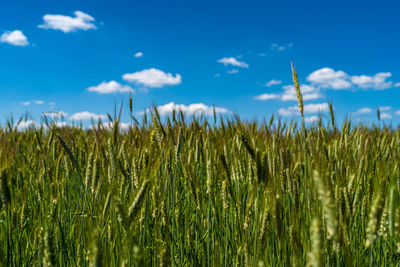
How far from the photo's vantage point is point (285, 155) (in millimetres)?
1465

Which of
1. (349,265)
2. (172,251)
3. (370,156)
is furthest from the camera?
(370,156)

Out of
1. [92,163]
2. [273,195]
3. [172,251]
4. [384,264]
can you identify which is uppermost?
[92,163]

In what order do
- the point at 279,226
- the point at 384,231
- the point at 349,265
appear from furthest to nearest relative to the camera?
the point at 384,231 → the point at 279,226 → the point at 349,265

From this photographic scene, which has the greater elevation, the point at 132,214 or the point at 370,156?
the point at 370,156

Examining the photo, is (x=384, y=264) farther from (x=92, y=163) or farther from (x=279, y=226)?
(x=92, y=163)

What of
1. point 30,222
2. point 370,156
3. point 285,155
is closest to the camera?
point 285,155

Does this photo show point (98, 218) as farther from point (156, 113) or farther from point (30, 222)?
point (30, 222)

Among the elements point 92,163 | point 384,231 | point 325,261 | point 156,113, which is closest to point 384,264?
point 325,261

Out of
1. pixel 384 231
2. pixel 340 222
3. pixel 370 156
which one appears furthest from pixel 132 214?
pixel 370 156

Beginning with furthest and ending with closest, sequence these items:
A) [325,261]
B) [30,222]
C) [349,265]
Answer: [30,222]
[325,261]
[349,265]

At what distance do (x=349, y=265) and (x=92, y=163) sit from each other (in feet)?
3.30

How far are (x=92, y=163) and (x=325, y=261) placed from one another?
0.96 m

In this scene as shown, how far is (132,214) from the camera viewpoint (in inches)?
34.0

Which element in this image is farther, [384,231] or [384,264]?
[384,264]
